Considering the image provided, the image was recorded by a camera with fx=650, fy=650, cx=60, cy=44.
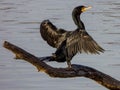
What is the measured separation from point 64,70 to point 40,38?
8.33 meters

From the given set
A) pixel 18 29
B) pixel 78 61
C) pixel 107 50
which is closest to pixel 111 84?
pixel 78 61

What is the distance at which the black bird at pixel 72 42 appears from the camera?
26.8ft

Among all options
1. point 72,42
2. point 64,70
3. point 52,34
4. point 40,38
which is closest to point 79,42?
point 72,42

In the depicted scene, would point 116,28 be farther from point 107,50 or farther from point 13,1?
point 13,1

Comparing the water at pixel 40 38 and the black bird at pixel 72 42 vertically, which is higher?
the black bird at pixel 72 42

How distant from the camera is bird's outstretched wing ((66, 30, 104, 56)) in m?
8.18

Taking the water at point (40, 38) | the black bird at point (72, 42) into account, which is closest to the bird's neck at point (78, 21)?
the black bird at point (72, 42)

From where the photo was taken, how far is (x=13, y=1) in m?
24.8

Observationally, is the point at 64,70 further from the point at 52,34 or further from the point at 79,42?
the point at 52,34

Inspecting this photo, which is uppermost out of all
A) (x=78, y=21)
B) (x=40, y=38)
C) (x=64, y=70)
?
(x=78, y=21)

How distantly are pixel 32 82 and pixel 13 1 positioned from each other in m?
12.9

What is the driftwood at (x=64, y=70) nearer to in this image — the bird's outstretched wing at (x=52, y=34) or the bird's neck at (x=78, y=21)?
the bird's neck at (x=78, y=21)

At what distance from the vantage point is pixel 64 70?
7.84 meters

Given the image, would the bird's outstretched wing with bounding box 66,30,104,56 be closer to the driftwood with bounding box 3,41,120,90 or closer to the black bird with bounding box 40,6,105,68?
the black bird with bounding box 40,6,105,68
